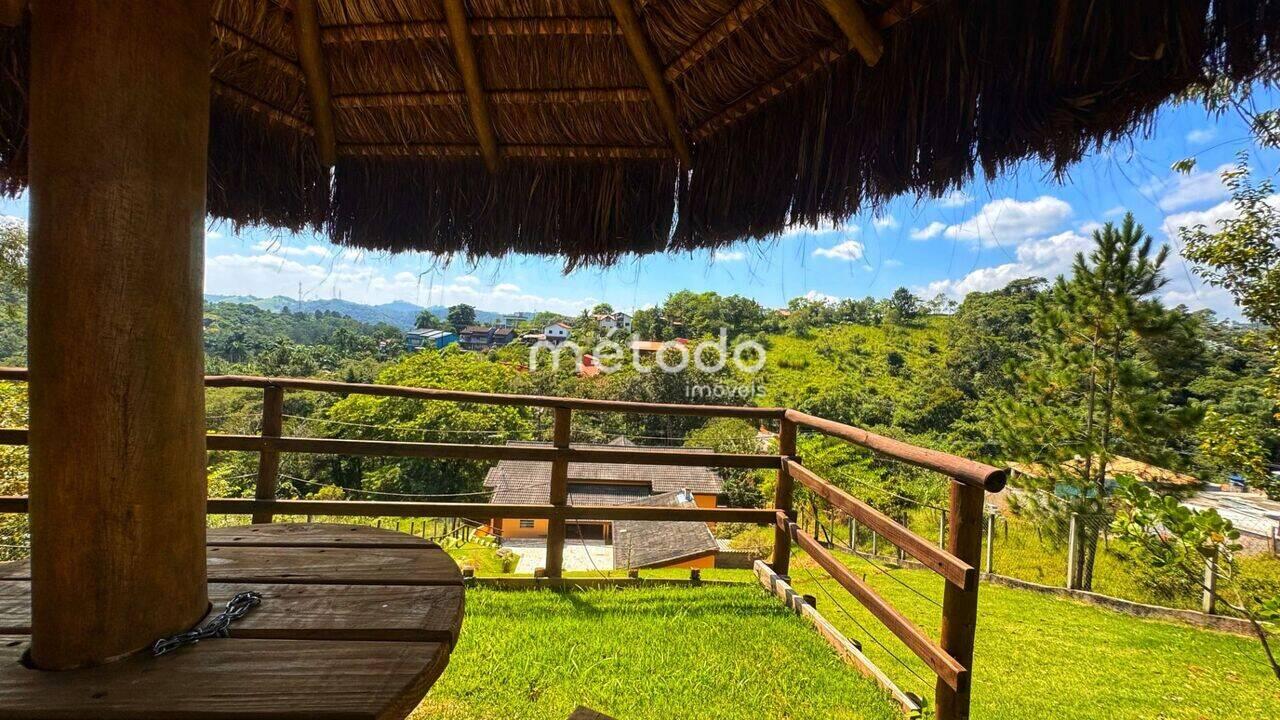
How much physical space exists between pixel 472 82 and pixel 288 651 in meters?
1.45

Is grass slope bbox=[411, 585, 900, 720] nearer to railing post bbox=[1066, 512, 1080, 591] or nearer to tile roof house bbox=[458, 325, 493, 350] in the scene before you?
railing post bbox=[1066, 512, 1080, 591]

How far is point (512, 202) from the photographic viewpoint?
5.68 ft

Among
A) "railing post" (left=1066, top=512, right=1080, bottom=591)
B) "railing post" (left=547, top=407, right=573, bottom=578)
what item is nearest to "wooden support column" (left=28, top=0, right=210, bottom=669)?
"railing post" (left=547, top=407, right=573, bottom=578)

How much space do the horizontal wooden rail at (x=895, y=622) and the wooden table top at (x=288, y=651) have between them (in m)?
1.20

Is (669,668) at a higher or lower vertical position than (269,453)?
lower

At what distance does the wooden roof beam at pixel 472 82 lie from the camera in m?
1.37

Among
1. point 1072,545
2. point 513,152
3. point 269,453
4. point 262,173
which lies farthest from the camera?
point 1072,545

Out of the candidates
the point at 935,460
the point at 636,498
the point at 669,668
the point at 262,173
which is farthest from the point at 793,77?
the point at 636,498

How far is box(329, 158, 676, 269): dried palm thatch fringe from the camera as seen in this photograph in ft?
5.56

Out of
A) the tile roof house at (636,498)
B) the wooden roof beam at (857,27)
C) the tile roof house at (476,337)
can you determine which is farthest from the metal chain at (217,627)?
the tile roof house at (476,337)

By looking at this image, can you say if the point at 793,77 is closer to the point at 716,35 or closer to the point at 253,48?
the point at 716,35

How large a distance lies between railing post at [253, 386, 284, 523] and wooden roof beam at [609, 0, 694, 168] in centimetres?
189

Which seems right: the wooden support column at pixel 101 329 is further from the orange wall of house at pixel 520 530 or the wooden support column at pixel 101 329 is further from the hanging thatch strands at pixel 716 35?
the orange wall of house at pixel 520 530

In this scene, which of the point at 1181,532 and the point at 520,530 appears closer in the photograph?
the point at 1181,532
